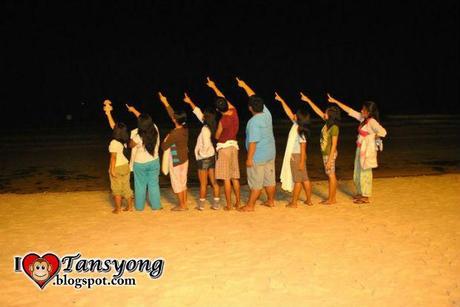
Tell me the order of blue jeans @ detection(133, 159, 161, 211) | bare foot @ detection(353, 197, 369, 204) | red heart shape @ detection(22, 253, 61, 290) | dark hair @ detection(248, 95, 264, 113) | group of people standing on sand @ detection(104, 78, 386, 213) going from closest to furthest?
red heart shape @ detection(22, 253, 61, 290)
dark hair @ detection(248, 95, 264, 113)
group of people standing on sand @ detection(104, 78, 386, 213)
blue jeans @ detection(133, 159, 161, 211)
bare foot @ detection(353, 197, 369, 204)

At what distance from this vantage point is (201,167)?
7.96 metres

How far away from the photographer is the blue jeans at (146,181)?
25.4ft

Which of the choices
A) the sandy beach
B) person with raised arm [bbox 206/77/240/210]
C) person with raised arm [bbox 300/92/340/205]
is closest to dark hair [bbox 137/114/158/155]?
person with raised arm [bbox 206/77/240/210]

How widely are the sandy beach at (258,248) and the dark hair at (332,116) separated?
1340 millimetres

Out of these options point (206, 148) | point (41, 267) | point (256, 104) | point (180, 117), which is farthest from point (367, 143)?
point (41, 267)

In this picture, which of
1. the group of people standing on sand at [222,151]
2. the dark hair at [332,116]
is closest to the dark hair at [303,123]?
the group of people standing on sand at [222,151]

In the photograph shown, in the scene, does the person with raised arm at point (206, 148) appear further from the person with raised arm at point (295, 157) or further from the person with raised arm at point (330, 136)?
the person with raised arm at point (330, 136)

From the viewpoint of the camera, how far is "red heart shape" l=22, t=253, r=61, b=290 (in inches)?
204

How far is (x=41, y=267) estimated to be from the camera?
5.38 m

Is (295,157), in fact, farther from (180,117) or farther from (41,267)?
(41,267)

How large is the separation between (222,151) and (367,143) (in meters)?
2.34

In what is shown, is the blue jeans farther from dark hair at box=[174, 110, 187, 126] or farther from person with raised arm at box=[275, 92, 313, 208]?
person with raised arm at box=[275, 92, 313, 208]

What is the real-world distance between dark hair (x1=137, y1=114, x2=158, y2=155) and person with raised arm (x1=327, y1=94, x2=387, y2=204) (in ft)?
9.05

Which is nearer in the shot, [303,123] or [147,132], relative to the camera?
[147,132]
